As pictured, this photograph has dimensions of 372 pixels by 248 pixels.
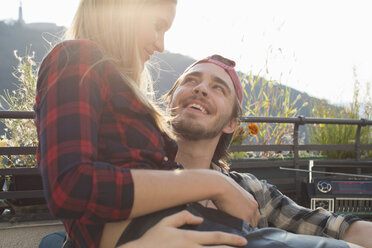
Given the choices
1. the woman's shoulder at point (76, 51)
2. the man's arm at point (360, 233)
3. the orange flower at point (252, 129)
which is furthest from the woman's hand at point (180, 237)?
the orange flower at point (252, 129)

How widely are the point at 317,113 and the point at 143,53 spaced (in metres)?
4.77

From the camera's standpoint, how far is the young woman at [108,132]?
0.81 metres

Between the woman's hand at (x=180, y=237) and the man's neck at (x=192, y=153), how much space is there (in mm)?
1020

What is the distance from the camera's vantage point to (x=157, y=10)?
1.09 metres

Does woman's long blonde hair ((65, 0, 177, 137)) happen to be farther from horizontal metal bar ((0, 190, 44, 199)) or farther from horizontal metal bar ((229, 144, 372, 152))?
horizontal metal bar ((229, 144, 372, 152))

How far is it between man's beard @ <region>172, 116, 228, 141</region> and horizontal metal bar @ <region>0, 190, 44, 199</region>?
5.05 ft

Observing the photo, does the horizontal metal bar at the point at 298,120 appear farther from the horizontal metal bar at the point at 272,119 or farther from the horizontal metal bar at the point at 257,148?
the horizontal metal bar at the point at 257,148

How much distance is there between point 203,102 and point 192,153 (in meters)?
0.31

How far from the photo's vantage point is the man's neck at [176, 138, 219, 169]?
6.57ft

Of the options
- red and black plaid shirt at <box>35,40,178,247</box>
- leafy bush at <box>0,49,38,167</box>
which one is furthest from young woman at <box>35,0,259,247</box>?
leafy bush at <box>0,49,38,167</box>

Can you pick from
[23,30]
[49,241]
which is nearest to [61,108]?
[49,241]

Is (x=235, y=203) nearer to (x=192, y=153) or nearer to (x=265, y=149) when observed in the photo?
(x=192, y=153)

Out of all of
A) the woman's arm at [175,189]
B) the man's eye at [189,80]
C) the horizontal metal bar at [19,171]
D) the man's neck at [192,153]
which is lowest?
the horizontal metal bar at [19,171]

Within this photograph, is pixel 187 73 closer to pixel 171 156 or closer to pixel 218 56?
pixel 218 56
